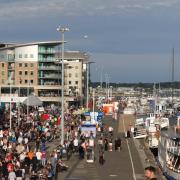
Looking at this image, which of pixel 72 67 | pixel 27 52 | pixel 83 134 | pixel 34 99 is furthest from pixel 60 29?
pixel 72 67

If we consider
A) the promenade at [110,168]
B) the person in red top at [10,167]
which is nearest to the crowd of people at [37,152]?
the person in red top at [10,167]

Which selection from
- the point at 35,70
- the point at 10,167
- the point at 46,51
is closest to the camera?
the point at 10,167

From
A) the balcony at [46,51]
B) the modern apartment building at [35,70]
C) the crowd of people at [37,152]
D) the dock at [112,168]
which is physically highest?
the balcony at [46,51]

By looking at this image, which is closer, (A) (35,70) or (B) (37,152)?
(B) (37,152)

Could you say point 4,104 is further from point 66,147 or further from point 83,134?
point 66,147

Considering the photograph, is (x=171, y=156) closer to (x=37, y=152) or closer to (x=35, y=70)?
(x=37, y=152)

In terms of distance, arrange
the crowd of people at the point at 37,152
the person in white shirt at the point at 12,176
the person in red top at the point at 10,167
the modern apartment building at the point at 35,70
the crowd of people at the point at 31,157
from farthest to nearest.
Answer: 1. the modern apartment building at the point at 35,70
2. the crowd of people at the point at 37,152
3. the crowd of people at the point at 31,157
4. the person in red top at the point at 10,167
5. the person in white shirt at the point at 12,176

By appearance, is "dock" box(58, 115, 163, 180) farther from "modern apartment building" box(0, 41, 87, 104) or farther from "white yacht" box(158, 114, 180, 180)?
"modern apartment building" box(0, 41, 87, 104)

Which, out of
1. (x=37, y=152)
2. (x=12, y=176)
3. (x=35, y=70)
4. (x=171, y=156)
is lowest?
(x=171, y=156)

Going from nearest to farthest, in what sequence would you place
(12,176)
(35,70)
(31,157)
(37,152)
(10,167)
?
(12,176) < (10,167) < (31,157) < (37,152) < (35,70)

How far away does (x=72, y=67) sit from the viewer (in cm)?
16875

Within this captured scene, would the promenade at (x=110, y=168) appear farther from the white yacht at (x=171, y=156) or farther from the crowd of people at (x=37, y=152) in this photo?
the white yacht at (x=171, y=156)

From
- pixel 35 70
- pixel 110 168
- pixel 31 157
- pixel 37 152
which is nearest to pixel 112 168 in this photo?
pixel 110 168

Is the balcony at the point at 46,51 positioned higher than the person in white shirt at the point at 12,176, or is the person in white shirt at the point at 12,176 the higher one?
the balcony at the point at 46,51
